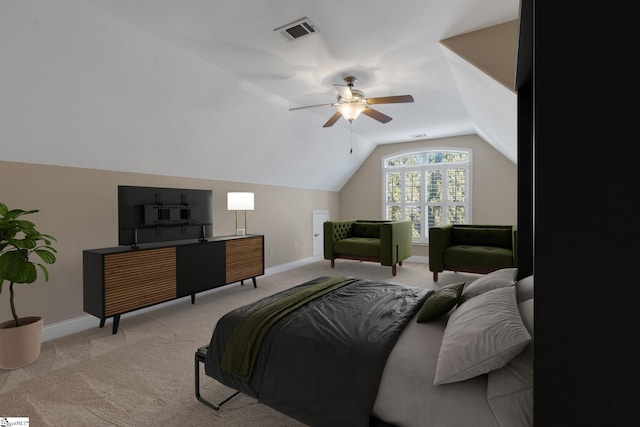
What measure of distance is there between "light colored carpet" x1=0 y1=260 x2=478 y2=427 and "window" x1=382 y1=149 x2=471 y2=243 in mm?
5060

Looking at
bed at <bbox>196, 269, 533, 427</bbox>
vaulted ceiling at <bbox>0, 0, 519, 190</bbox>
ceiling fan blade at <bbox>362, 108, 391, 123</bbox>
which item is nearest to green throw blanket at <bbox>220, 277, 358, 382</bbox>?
bed at <bbox>196, 269, 533, 427</bbox>

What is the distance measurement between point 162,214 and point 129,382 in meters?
1.94

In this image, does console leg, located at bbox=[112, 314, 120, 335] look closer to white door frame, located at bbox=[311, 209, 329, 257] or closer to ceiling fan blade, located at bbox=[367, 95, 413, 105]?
ceiling fan blade, located at bbox=[367, 95, 413, 105]

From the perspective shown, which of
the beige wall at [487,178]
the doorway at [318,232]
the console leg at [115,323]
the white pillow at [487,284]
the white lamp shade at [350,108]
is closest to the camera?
the white pillow at [487,284]

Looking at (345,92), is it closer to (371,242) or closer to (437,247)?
(437,247)

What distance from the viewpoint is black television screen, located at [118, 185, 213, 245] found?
3200mm

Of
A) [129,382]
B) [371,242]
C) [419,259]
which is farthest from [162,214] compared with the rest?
[419,259]

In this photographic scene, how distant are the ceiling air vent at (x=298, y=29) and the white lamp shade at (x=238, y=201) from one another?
224 centimetres

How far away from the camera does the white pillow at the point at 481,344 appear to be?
110cm

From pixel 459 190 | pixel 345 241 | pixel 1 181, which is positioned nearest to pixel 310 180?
pixel 345 241

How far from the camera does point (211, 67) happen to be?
318 cm

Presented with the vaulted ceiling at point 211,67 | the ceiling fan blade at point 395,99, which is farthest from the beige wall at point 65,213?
the ceiling fan blade at point 395,99

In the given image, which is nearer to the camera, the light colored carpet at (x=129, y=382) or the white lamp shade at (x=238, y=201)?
the light colored carpet at (x=129, y=382)

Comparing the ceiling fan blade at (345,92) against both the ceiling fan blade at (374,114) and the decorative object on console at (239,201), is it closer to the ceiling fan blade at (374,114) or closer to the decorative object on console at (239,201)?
the ceiling fan blade at (374,114)
